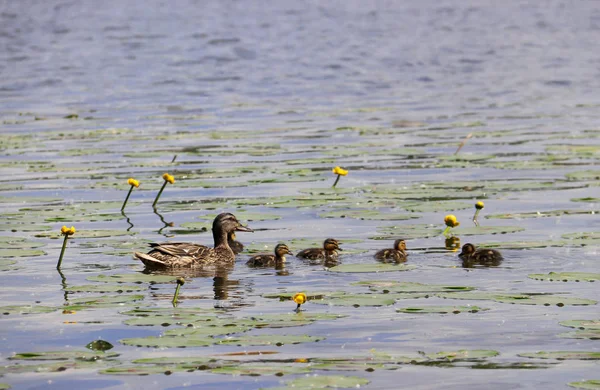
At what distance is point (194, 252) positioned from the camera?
43.3 ft

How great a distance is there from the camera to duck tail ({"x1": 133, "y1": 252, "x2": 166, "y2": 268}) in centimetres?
1266

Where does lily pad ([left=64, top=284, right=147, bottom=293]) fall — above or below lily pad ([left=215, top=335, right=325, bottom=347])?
above

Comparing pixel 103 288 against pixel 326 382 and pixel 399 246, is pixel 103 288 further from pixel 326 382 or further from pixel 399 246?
pixel 326 382

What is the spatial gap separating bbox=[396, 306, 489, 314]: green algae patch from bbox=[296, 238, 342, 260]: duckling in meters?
2.36

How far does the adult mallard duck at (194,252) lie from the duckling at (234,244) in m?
0.11

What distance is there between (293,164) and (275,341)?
1072 centimetres

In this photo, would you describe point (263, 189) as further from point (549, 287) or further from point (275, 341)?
point (275, 341)

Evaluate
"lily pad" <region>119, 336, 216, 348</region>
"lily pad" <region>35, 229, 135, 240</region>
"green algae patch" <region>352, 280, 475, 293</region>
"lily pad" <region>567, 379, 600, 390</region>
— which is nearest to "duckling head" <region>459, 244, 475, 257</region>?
"green algae patch" <region>352, 280, 475, 293</region>

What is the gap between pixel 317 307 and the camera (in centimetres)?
1085

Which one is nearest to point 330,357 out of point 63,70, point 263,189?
point 263,189

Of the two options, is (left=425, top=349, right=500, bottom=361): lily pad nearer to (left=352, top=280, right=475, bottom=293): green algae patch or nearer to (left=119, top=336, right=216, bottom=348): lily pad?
(left=119, top=336, right=216, bottom=348): lily pad

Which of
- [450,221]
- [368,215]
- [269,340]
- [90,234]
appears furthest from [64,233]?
[368,215]

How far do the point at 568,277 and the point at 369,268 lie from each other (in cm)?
190

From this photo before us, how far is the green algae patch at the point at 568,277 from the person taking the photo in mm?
11594
